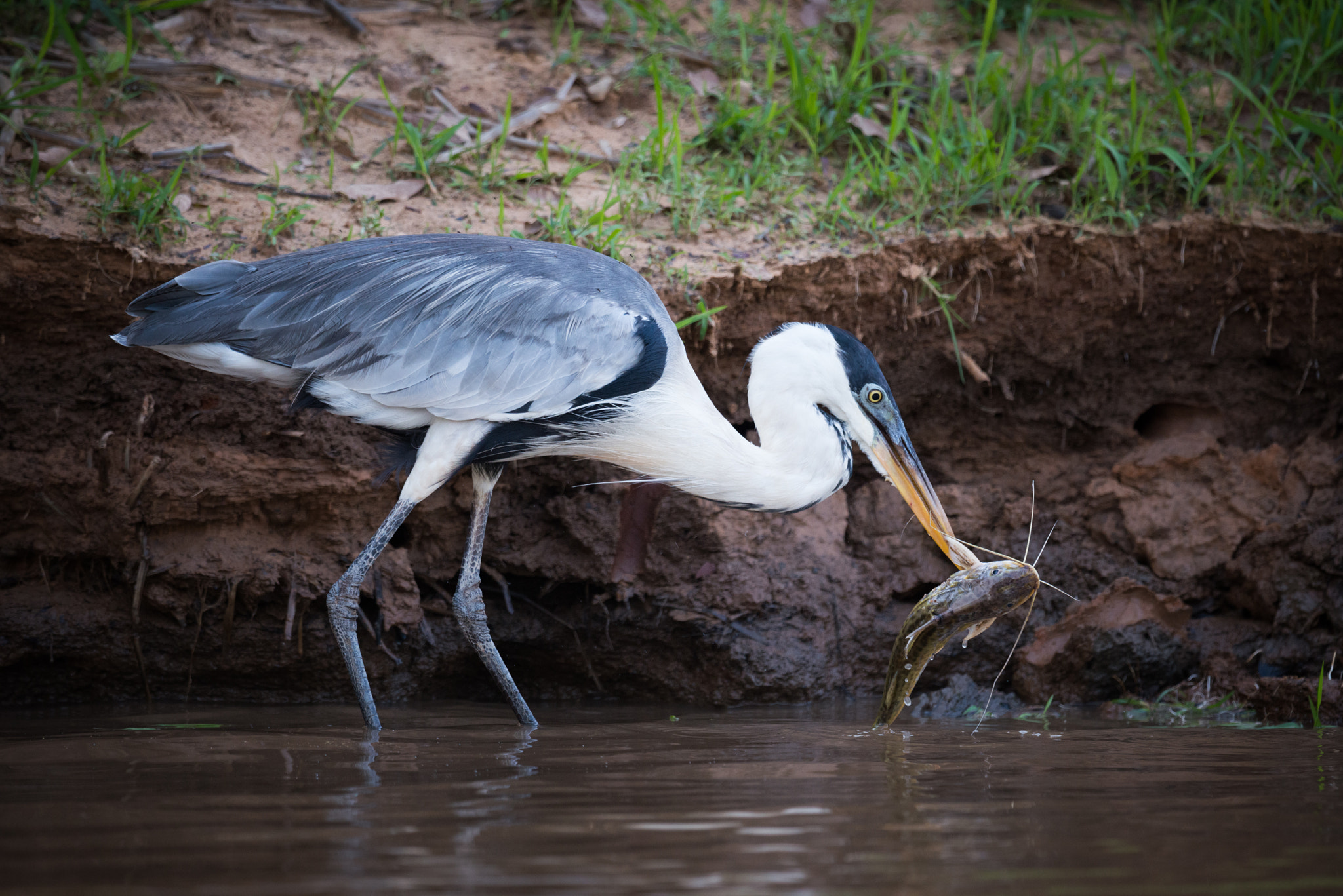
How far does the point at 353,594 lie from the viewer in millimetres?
3932

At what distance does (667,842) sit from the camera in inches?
78.7

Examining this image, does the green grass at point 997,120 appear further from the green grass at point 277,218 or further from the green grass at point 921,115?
the green grass at point 277,218

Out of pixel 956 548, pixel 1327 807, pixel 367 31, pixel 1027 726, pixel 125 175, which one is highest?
pixel 367 31

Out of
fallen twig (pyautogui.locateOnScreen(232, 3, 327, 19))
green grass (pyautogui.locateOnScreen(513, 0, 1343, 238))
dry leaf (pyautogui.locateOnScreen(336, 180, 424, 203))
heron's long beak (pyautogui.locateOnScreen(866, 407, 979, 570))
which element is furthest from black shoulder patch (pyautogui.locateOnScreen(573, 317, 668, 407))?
fallen twig (pyautogui.locateOnScreen(232, 3, 327, 19))

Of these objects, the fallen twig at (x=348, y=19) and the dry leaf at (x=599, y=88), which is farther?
the fallen twig at (x=348, y=19)

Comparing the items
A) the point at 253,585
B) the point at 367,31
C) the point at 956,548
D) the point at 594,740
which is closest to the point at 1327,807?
the point at 956,548

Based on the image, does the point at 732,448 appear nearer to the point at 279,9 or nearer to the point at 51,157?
the point at 51,157

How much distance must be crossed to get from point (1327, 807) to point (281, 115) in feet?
16.5

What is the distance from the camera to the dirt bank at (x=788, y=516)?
4.34 m

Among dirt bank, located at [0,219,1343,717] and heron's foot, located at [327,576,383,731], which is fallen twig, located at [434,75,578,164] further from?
heron's foot, located at [327,576,383,731]

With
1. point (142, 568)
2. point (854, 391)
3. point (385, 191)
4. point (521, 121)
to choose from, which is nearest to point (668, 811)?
point (854, 391)

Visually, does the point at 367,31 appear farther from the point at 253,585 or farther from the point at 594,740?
the point at 594,740

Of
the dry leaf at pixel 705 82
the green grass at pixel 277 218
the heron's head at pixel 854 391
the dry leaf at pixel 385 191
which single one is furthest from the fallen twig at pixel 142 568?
the dry leaf at pixel 705 82

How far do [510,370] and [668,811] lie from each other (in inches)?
77.2
